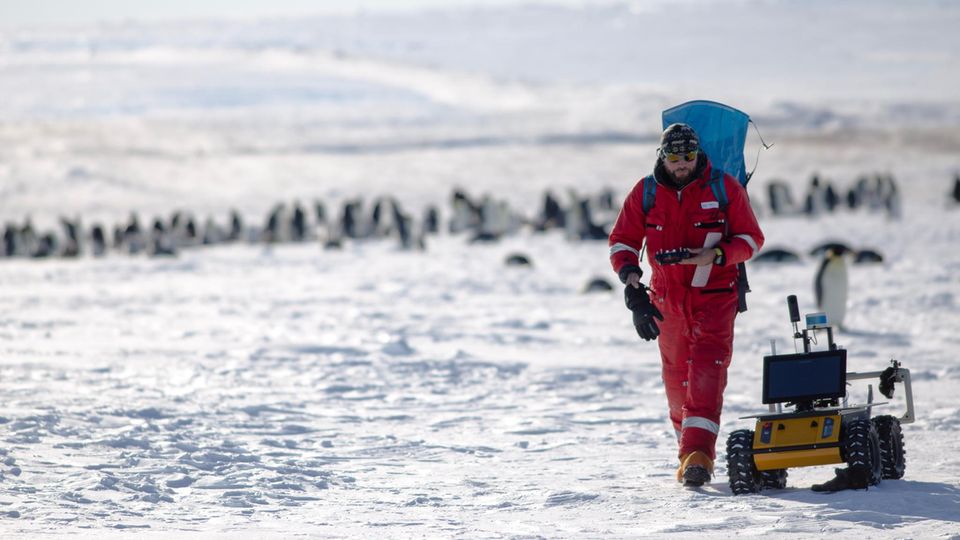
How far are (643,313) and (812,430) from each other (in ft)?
2.03

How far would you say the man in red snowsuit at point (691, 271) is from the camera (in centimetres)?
399

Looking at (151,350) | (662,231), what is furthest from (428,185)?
(662,231)

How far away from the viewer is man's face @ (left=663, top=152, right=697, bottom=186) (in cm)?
402

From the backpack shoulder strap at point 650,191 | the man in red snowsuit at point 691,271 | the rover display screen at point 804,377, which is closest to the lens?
the rover display screen at point 804,377

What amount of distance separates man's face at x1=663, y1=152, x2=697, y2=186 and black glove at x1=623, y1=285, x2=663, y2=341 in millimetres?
389

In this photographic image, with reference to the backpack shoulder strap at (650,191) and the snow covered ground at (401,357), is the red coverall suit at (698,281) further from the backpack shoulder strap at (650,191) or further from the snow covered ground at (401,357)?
the snow covered ground at (401,357)

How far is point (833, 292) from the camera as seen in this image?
8227 millimetres

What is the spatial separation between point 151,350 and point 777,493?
4.46m

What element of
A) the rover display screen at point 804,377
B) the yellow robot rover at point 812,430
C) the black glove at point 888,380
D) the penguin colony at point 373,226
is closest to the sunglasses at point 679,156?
the yellow robot rover at point 812,430

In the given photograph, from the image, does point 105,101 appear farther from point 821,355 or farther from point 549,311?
point 821,355

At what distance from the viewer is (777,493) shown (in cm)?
380

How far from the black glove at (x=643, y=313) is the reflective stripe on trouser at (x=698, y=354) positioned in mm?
135

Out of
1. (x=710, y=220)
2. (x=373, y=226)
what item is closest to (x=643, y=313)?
(x=710, y=220)

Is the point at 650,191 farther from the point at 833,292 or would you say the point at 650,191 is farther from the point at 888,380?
the point at 833,292
